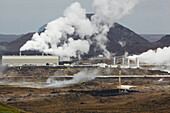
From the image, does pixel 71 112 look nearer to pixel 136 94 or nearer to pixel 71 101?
pixel 71 101

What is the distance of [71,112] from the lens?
8988 cm

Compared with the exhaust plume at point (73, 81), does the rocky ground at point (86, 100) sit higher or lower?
lower

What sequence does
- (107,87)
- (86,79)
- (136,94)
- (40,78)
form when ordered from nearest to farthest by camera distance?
(136,94), (107,87), (86,79), (40,78)

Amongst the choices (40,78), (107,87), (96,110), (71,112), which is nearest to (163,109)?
(96,110)

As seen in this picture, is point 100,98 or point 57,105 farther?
point 100,98

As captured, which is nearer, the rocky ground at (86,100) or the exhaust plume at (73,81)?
the rocky ground at (86,100)

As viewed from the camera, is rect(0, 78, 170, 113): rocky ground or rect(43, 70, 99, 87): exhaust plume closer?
rect(0, 78, 170, 113): rocky ground

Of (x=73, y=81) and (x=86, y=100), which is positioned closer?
(x=86, y=100)

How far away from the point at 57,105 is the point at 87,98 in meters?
13.4

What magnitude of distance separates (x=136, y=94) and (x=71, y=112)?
35605 millimetres

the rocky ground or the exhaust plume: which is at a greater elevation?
the exhaust plume

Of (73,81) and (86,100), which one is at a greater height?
(73,81)

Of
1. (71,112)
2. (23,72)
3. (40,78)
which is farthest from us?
(23,72)

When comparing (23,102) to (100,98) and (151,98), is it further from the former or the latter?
(151,98)
